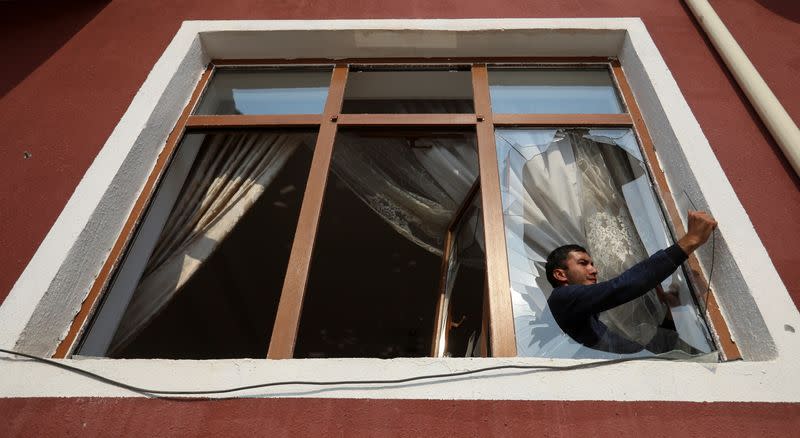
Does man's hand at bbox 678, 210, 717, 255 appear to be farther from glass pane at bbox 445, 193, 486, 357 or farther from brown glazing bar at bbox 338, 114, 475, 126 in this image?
brown glazing bar at bbox 338, 114, 475, 126

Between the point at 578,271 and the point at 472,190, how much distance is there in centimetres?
78

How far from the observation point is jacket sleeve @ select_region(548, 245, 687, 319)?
2.17 meters

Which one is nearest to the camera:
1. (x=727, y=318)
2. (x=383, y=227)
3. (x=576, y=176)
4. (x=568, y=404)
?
(x=568, y=404)

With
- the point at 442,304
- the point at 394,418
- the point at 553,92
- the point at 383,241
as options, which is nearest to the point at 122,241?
the point at 394,418

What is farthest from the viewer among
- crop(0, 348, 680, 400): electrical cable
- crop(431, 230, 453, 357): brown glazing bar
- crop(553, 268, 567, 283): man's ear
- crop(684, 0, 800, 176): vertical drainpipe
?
crop(431, 230, 453, 357): brown glazing bar

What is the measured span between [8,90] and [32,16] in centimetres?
80

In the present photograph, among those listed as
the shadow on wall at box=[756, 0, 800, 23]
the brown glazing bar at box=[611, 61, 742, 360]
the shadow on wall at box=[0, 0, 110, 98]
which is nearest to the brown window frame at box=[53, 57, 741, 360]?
the brown glazing bar at box=[611, 61, 742, 360]

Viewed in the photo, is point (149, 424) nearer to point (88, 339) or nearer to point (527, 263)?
point (88, 339)

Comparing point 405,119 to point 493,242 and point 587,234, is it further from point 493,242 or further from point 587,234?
point 587,234

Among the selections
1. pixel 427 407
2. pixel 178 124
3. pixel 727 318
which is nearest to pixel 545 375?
pixel 427 407

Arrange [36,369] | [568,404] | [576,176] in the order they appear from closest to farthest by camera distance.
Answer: [568,404] < [36,369] < [576,176]

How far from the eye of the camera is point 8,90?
10.2 ft

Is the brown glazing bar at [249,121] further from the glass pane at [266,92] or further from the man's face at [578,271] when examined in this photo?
the man's face at [578,271]

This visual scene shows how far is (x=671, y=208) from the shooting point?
8.16 ft
